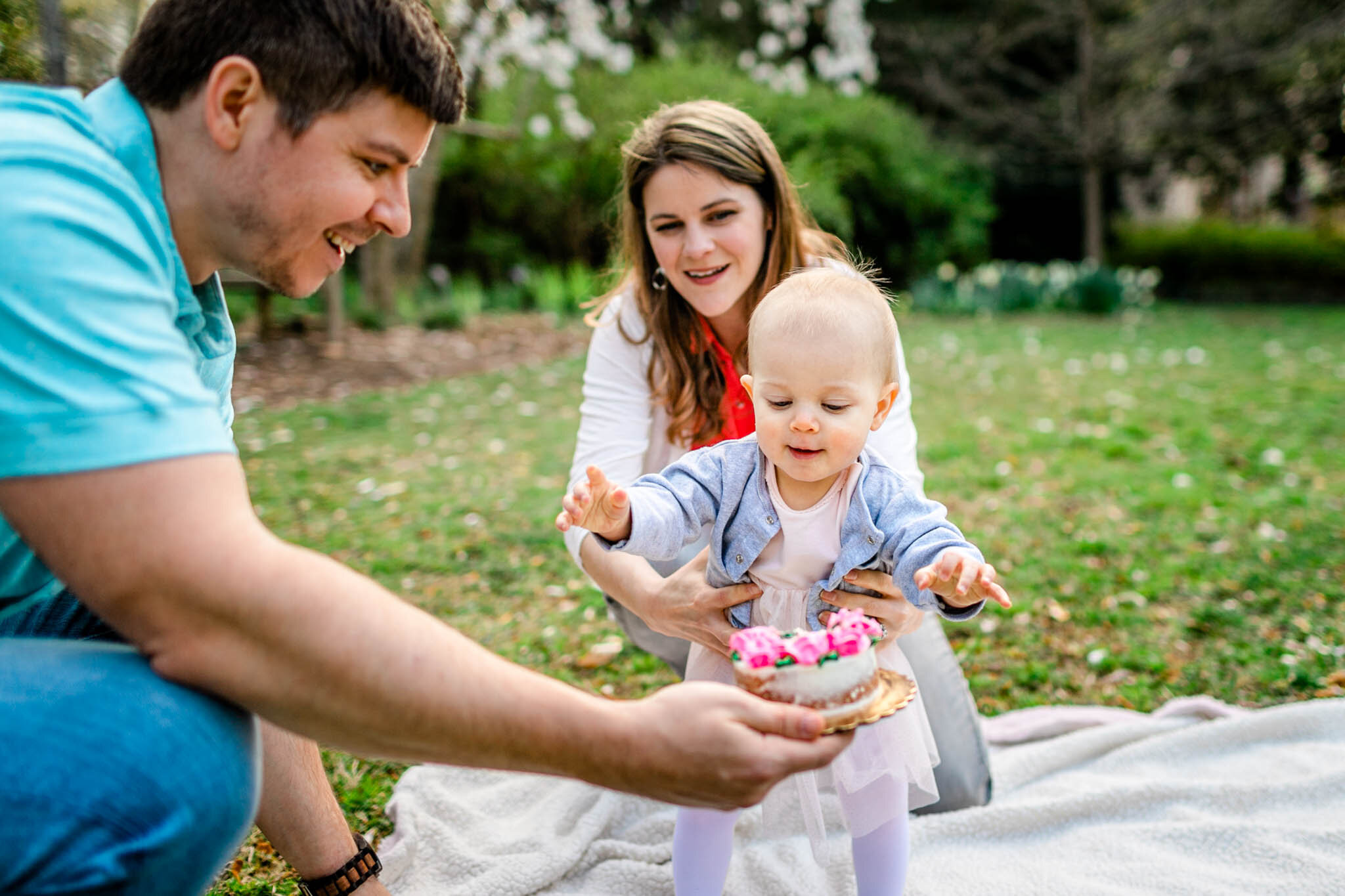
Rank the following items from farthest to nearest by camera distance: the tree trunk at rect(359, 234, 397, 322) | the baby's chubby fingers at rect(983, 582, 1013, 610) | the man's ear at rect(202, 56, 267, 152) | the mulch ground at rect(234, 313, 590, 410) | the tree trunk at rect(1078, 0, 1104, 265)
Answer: the tree trunk at rect(1078, 0, 1104, 265)
the tree trunk at rect(359, 234, 397, 322)
the mulch ground at rect(234, 313, 590, 410)
the baby's chubby fingers at rect(983, 582, 1013, 610)
the man's ear at rect(202, 56, 267, 152)

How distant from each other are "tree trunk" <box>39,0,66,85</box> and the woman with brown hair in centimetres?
201

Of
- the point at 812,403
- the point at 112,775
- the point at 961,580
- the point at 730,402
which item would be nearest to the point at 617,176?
the point at 730,402

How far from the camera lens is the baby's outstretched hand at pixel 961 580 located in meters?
1.58

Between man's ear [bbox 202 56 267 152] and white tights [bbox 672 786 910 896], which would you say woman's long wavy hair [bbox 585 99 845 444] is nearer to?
white tights [bbox 672 786 910 896]

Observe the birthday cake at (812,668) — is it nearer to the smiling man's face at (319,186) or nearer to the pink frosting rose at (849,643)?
the pink frosting rose at (849,643)

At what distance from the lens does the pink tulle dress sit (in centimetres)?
188

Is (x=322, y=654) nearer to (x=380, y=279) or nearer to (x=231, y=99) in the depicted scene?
(x=231, y=99)

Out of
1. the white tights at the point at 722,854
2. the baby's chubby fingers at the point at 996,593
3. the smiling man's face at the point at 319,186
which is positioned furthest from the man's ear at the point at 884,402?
the smiling man's face at the point at 319,186

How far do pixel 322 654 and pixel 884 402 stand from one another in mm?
1210

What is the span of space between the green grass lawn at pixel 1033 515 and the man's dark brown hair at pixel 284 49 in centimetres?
166

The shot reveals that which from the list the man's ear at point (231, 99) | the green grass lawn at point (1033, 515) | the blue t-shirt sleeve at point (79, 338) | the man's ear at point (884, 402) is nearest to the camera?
the blue t-shirt sleeve at point (79, 338)

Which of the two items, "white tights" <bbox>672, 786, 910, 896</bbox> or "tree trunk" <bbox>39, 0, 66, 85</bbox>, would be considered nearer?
"white tights" <bbox>672, 786, 910, 896</bbox>

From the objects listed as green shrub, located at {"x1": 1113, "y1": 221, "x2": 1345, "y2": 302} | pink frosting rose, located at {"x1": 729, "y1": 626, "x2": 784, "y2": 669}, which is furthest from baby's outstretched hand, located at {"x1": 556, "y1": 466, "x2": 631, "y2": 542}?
green shrub, located at {"x1": 1113, "y1": 221, "x2": 1345, "y2": 302}

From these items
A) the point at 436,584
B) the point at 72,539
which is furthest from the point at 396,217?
the point at 436,584
